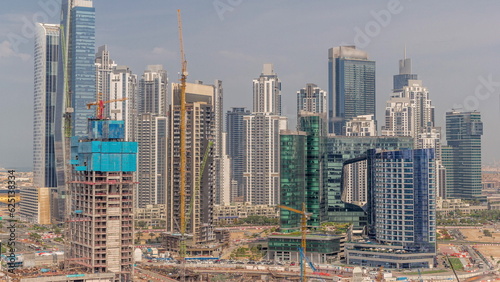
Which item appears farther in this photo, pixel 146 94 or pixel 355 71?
pixel 355 71

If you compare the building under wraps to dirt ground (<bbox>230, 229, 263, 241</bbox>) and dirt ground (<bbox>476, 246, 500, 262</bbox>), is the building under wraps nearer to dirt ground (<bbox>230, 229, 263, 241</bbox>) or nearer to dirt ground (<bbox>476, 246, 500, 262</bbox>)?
dirt ground (<bbox>230, 229, 263, 241</bbox>)

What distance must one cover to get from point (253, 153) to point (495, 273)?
5766 cm

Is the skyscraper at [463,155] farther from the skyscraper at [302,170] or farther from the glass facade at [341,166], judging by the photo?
the skyscraper at [302,170]

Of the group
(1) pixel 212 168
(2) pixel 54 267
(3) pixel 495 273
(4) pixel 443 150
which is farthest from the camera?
(4) pixel 443 150

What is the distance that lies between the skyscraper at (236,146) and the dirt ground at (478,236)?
37.0 metres

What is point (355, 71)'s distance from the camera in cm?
13688

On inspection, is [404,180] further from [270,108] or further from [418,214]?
[270,108]

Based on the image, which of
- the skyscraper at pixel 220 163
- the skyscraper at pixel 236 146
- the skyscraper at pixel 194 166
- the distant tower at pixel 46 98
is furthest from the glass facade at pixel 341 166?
the skyscraper at pixel 236 146

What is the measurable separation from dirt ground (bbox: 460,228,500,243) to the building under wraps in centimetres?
4522

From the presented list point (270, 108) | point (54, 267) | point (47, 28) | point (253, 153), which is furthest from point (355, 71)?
point (54, 267)

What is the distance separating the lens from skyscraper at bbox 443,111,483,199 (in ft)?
372

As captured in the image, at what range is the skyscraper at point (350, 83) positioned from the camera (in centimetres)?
13675

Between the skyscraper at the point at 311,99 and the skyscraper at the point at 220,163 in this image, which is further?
the skyscraper at the point at 311,99

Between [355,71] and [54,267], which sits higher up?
[355,71]
